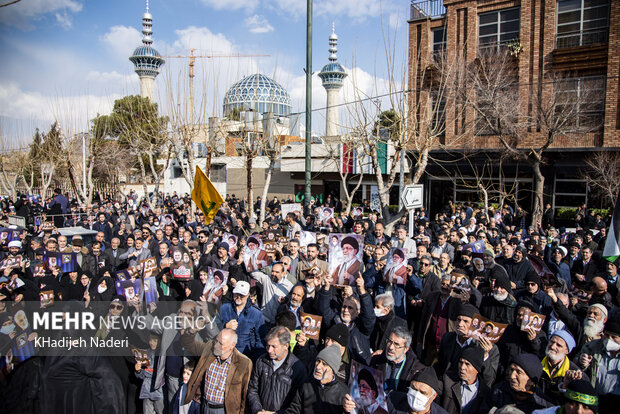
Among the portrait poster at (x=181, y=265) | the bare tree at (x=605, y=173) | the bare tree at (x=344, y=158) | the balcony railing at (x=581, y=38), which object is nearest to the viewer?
the portrait poster at (x=181, y=265)

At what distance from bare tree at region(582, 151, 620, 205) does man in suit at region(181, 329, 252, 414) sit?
646 inches

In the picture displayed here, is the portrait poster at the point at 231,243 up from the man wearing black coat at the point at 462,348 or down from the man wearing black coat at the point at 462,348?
up

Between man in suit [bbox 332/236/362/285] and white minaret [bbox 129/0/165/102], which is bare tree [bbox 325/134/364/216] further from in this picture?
white minaret [bbox 129/0/165/102]

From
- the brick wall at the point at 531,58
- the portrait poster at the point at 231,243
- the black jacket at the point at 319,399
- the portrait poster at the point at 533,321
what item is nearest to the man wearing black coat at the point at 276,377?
the black jacket at the point at 319,399

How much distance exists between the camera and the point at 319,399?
155 inches

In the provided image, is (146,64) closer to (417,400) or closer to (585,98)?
(585,98)

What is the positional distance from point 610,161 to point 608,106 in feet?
8.38

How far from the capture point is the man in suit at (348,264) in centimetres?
689

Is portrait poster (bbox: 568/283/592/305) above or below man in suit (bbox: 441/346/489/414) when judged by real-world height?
above

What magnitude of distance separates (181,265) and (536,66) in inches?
746

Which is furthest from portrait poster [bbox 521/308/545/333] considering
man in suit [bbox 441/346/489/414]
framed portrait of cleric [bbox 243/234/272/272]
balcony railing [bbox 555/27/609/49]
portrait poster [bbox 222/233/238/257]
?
balcony railing [bbox 555/27/609/49]

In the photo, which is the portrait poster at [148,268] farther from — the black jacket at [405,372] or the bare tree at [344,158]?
the bare tree at [344,158]

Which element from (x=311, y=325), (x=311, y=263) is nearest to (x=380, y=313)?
(x=311, y=325)

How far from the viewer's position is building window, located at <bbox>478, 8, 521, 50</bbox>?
21422 mm
